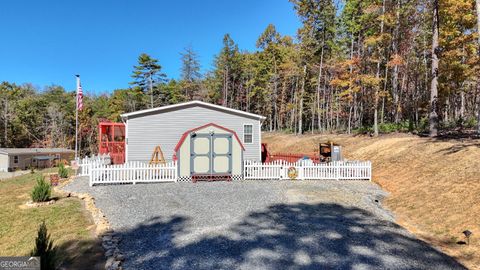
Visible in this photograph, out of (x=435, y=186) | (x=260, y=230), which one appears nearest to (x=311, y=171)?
(x=435, y=186)

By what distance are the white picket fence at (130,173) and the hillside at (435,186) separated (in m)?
9.91

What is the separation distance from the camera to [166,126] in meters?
17.5

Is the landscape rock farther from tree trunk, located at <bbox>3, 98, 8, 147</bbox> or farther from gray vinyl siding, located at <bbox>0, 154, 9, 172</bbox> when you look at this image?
tree trunk, located at <bbox>3, 98, 8, 147</bbox>

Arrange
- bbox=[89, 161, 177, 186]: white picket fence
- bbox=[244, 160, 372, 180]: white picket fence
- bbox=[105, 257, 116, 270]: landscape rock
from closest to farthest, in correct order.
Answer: bbox=[105, 257, 116, 270]: landscape rock → bbox=[89, 161, 177, 186]: white picket fence → bbox=[244, 160, 372, 180]: white picket fence

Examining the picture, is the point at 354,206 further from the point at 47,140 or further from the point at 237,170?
the point at 47,140

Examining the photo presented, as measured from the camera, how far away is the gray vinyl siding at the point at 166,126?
A: 56.0 feet

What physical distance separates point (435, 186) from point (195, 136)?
1066 cm

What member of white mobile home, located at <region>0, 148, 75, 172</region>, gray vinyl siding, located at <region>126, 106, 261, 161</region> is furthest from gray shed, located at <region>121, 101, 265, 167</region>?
white mobile home, located at <region>0, 148, 75, 172</region>

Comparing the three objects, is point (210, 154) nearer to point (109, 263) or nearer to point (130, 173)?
point (130, 173)

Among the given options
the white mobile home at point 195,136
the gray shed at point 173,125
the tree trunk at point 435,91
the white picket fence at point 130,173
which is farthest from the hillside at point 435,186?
the white picket fence at point 130,173

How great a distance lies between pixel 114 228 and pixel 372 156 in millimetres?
16183

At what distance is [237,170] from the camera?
15.3m

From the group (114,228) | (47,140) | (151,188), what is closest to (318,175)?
(151,188)

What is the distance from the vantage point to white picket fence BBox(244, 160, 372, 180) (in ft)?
50.4
